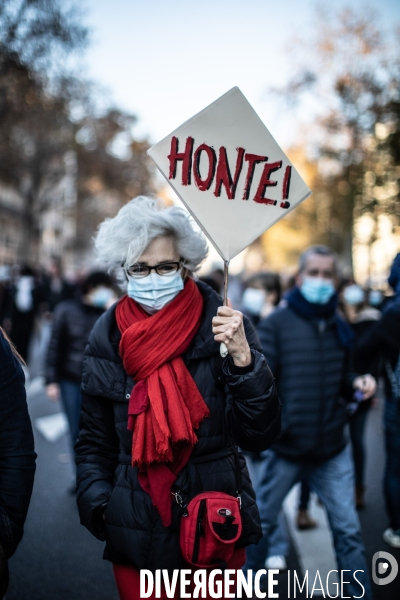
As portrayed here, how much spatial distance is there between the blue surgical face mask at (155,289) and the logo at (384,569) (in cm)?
242

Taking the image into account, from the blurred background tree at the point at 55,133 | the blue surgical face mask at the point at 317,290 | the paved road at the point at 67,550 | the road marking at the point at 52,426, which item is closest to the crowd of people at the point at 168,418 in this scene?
the blue surgical face mask at the point at 317,290

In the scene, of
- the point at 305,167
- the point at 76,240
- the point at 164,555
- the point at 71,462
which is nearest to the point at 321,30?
the point at 305,167

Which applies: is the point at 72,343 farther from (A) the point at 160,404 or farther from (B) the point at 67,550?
(A) the point at 160,404

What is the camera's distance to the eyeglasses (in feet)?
8.41

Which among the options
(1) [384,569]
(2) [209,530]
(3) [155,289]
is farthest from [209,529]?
(1) [384,569]

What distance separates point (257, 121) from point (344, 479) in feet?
6.64

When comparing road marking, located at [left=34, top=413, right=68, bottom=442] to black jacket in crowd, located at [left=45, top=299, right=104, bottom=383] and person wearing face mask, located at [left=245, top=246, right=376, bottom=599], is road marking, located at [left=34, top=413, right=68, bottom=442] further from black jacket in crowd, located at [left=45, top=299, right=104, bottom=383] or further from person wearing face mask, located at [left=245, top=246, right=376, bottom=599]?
person wearing face mask, located at [left=245, top=246, right=376, bottom=599]

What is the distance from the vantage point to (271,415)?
7.44ft

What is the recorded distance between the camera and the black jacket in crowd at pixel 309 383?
3.45m

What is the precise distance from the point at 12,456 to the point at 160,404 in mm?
541

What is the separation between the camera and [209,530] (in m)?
2.19

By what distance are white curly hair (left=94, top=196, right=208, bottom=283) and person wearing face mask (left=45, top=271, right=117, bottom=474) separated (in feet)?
9.77

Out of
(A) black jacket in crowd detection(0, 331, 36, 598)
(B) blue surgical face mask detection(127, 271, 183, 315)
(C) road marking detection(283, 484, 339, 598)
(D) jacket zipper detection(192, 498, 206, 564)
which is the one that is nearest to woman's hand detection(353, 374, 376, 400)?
(C) road marking detection(283, 484, 339, 598)

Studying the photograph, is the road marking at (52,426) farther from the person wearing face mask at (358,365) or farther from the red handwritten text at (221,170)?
the red handwritten text at (221,170)
